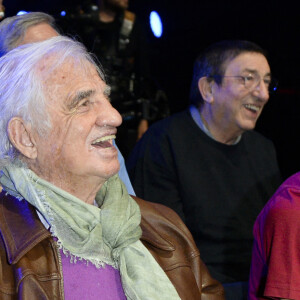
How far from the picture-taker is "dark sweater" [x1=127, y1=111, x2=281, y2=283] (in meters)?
3.04

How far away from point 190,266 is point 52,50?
838 millimetres

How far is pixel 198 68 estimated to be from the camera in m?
3.61

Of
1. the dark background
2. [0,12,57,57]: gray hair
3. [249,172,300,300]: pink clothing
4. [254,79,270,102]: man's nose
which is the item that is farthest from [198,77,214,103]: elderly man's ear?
[249,172,300,300]: pink clothing

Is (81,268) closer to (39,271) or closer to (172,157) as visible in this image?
(39,271)

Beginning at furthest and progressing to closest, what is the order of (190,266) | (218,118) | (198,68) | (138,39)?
(138,39)
(198,68)
(218,118)
(190,266)

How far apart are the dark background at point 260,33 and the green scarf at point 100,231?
2.78 metres

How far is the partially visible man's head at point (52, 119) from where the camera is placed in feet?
5.97

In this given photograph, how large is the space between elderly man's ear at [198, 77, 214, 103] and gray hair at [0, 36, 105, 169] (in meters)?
1.64

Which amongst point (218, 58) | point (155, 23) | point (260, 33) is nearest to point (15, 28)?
point (218, 58)

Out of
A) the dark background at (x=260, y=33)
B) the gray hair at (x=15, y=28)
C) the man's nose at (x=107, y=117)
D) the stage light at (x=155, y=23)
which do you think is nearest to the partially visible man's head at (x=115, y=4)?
the stage light at (x=155, y=23)

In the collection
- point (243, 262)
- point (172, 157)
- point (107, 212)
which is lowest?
point (243, 262)

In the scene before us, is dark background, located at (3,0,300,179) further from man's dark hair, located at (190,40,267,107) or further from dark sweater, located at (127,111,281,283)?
dark sweater, located at (127,111,281,283)

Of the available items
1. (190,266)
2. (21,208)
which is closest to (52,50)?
(21,208)

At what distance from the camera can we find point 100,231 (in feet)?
6.00
